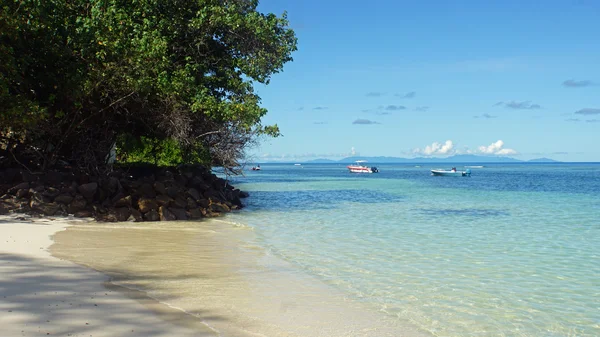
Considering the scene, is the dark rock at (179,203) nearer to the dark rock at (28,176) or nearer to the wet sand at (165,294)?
the dark rock at (28,176)

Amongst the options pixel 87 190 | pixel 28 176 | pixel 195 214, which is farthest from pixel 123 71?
pixel 195 214

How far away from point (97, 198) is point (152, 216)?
7.13ft

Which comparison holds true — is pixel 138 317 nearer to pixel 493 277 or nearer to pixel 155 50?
pixel 493 277

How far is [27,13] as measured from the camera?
52.2ft

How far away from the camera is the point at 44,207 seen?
16.7 m

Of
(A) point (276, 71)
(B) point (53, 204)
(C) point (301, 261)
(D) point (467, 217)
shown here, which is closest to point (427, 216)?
(D) point (467, 217)

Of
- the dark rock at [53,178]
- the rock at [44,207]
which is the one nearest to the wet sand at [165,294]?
the rock at [44,207]

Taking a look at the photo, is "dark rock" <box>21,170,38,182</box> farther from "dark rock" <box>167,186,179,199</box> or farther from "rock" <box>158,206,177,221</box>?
"dark rock" <box>167,186,179,199</box>

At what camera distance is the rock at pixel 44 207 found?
54.4 feet

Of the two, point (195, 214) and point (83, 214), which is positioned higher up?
point (83, 214)

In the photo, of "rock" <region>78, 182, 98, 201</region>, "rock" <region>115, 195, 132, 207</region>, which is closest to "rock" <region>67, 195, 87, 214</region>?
"rock" <region>78, 182, 98, 201</region>

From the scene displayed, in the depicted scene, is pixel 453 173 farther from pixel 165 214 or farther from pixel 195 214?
pixel 165 214

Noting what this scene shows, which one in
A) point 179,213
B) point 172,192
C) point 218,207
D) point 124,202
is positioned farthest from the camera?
point 218,207

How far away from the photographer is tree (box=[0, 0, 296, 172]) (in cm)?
1662
